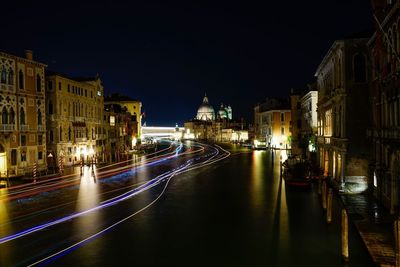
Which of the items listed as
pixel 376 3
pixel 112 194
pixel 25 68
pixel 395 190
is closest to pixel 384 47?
pixel 376 3

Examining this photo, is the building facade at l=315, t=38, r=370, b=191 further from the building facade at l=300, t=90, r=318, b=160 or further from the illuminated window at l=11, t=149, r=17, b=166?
the illuminated window at l=11, t=149, r=17, b=166

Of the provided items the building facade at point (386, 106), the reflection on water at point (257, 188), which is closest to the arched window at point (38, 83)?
the reflection on water at point (257, 188)

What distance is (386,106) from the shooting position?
22688 millimetres

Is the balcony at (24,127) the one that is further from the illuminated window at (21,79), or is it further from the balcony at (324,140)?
the balcony at (324,140)

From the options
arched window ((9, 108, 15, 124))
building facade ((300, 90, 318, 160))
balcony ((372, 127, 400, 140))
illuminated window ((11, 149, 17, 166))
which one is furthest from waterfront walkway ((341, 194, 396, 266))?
arched window ((9, 108, 15, 124))

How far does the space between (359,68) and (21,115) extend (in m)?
33.3

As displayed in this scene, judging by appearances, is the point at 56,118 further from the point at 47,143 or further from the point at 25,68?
A: the point at 25,68

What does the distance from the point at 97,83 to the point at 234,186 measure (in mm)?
38705

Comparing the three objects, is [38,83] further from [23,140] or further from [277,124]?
[277,124]

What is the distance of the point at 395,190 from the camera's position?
20.5 metres

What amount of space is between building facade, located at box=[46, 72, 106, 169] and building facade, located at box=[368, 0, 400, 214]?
3662 centimetres

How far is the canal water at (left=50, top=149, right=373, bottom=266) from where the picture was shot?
1464cm

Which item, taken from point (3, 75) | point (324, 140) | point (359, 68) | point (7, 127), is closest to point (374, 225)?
point (359, 68)

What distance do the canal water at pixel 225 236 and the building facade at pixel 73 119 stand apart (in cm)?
2663
